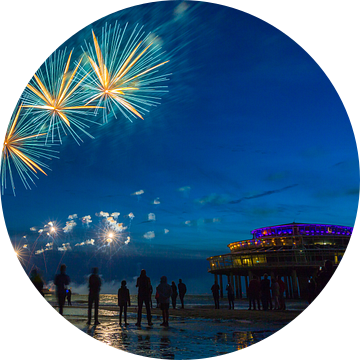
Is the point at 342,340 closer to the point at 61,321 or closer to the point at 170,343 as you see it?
the point at 170,343

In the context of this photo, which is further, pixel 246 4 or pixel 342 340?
pixel 246 4

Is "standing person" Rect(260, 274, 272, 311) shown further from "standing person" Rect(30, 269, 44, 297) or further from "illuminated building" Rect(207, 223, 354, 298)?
"illuminated building" Rect(207, 223, 354, 298)

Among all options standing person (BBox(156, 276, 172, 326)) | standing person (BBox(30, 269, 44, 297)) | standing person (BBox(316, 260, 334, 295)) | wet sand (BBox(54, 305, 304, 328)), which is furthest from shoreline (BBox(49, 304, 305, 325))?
standing person (BBox(30, 269, 44, 297))

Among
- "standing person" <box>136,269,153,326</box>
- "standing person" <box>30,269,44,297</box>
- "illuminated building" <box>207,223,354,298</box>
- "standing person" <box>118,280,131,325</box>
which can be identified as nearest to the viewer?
"standing person" <box>136,269,153,326</box>

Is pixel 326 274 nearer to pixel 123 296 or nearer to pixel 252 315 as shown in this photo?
pixel 252 315

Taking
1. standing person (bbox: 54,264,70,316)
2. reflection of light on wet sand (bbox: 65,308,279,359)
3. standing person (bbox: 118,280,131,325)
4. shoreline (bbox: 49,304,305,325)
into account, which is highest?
standing person (bbox: 54,264,70,316)

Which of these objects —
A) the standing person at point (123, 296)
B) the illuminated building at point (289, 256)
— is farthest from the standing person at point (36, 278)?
the illuminated building at point (289, 256)

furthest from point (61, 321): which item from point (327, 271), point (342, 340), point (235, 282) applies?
point (235, 282)

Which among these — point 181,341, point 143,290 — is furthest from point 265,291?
point 181,341
